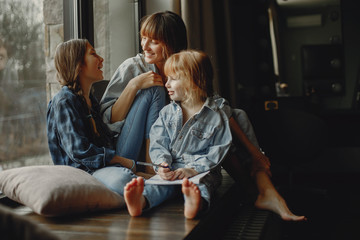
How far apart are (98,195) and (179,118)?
502 mm

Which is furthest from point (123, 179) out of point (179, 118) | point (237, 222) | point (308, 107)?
point (308, 107)

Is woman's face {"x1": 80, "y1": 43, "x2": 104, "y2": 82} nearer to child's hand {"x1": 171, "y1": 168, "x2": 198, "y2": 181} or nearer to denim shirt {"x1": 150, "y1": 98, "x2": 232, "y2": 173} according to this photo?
denim shirt {"x1": 150, "y1": 98, "x2": 232, "y2": 173}

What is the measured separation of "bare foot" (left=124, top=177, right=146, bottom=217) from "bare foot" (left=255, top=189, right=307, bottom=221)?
24.6 inches

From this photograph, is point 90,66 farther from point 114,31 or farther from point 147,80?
point 114,31

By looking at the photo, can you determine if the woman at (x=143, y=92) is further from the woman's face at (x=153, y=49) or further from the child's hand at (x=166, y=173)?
the child's hand at (x=166, y=173)

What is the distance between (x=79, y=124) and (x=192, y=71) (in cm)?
52

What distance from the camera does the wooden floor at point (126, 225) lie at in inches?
48.8

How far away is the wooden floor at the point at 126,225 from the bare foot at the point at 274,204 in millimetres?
316

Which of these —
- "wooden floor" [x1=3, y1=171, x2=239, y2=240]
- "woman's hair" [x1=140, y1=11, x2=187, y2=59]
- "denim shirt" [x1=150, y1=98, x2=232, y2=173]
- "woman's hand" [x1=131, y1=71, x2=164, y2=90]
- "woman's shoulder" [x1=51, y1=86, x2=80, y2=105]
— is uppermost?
"woman's hair" [x1=140, y1=11, x2=187, y2=59]

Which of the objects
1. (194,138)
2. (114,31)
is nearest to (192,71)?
(194,138)

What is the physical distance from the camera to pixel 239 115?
201 cm

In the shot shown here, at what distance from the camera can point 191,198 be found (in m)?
1.39

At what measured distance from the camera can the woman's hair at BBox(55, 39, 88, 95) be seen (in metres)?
1.78

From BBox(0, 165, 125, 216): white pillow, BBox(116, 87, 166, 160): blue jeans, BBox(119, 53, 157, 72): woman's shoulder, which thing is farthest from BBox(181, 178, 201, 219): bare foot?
BBox(119, 53, 157, 72): woman's shoulder
